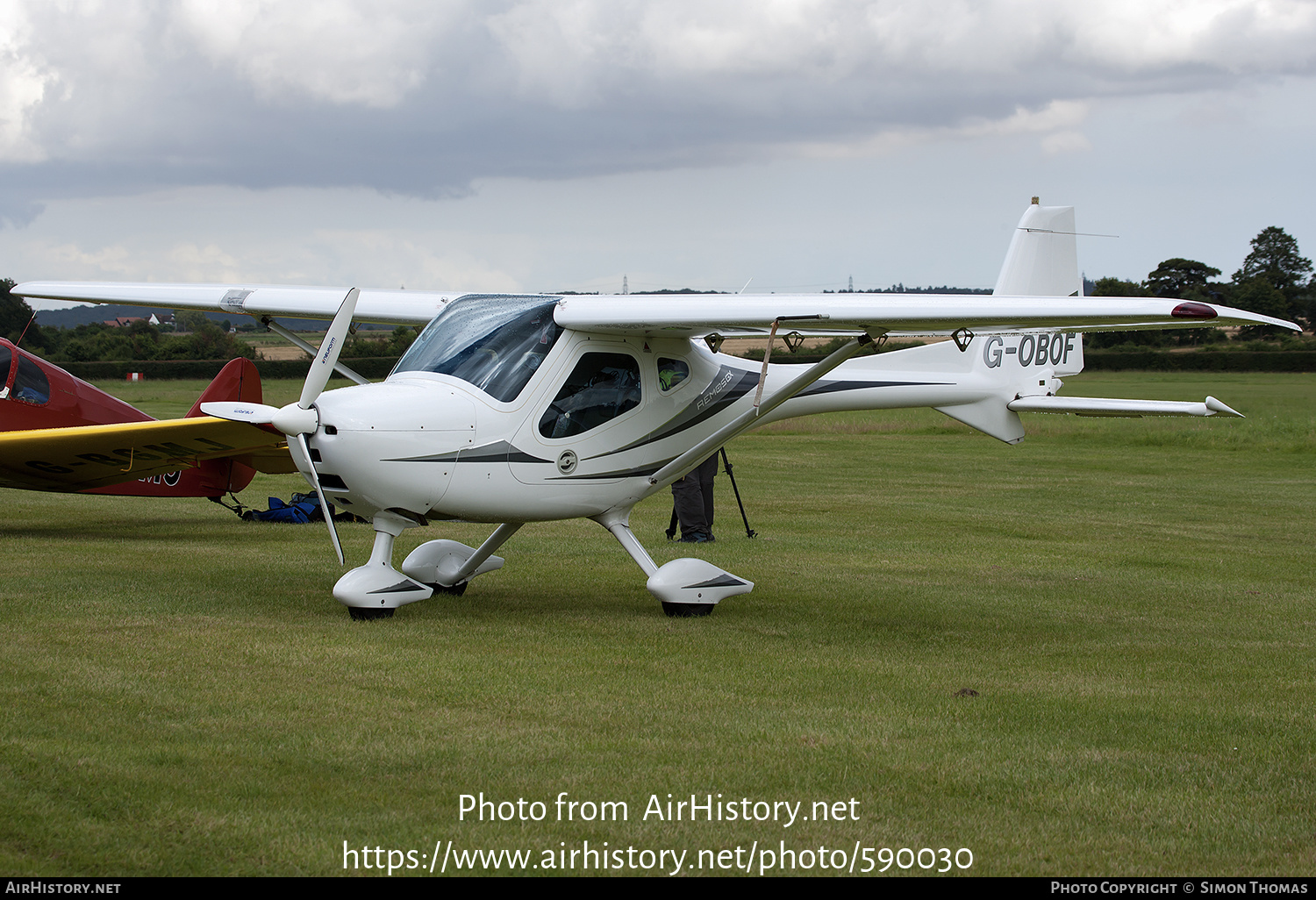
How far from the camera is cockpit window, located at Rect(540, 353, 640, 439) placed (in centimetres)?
827

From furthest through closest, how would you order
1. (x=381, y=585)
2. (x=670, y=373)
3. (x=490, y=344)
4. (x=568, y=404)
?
(x=670, y=373)
(x=568, y=404)
(x=490, y=344)
(x=381, y=585)

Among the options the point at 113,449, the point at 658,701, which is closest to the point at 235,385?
the point at 113,449

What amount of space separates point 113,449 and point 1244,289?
82392mm

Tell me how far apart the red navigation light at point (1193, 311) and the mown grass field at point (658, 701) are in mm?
2130

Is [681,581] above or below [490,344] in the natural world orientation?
below

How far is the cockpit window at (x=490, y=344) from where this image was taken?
318 inches

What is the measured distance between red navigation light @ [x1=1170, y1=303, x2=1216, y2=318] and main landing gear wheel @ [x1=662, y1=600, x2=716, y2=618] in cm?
372

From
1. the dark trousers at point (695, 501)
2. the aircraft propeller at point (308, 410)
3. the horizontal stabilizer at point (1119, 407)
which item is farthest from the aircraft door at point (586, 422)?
the dark trousers at point (695, 501)

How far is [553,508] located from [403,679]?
84.4 inches

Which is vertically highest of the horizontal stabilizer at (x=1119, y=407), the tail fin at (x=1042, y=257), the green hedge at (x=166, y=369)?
the tail fin at (x=1042, y=257)

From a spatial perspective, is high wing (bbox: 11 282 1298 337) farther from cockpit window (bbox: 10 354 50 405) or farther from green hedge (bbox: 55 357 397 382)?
green hedge (bbox: 55 357 397 382)

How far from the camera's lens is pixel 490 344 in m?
8.16

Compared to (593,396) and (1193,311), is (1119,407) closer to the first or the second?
(1193,311)

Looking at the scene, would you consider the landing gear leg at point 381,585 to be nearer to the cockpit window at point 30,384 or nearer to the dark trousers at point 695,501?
the dark trousers at point 695,501
